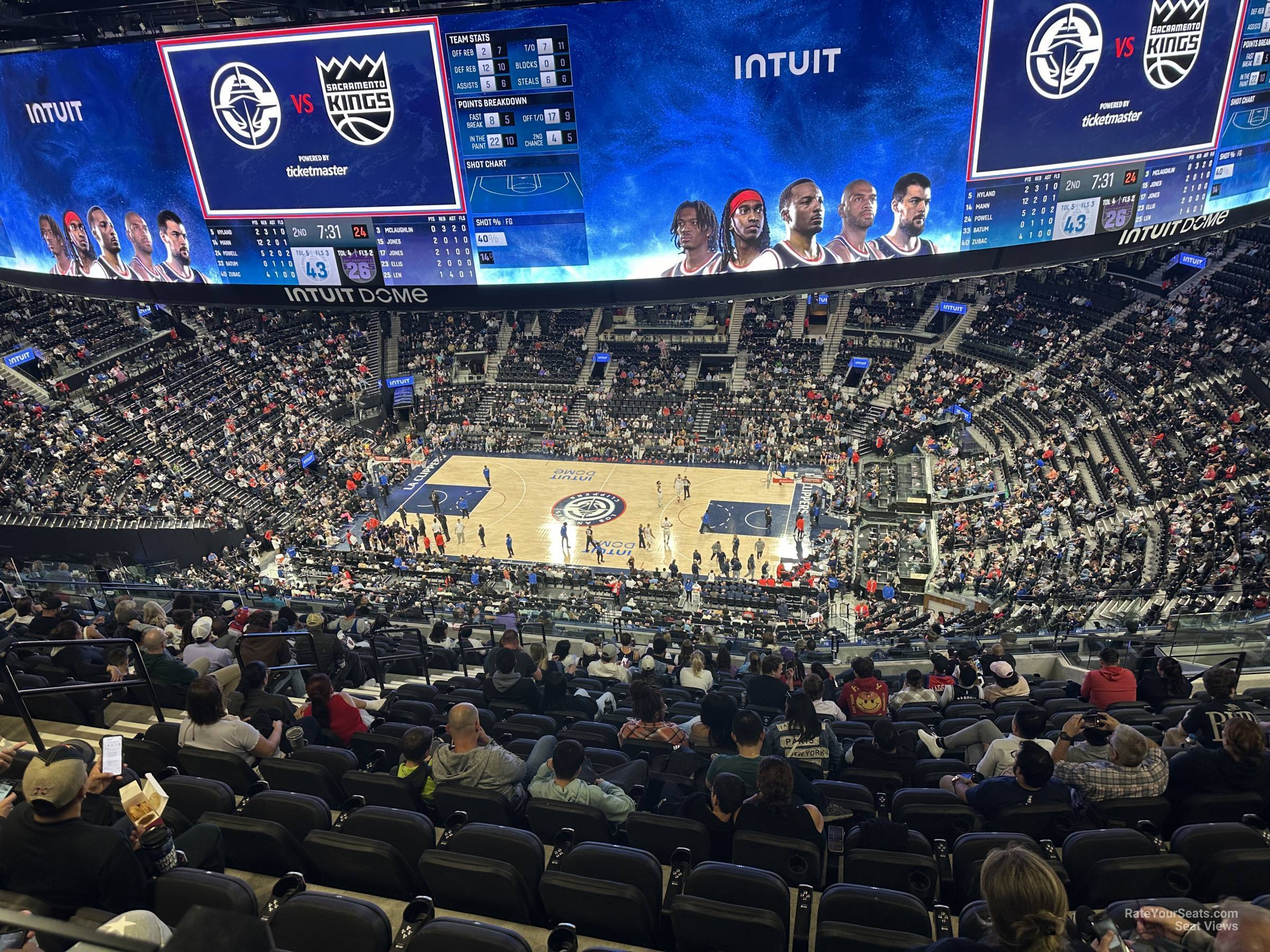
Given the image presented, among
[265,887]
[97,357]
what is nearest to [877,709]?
[265,887]

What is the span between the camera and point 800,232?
21.4 metres

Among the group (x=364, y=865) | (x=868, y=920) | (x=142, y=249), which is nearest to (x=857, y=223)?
(x=142, y=249)

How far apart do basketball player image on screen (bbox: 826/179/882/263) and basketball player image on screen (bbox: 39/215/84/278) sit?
20550 millimetres

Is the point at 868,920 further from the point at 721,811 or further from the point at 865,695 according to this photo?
the point at 865,695

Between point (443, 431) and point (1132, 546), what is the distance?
32113 millimetres

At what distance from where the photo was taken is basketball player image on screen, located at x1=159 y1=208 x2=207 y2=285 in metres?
21.4

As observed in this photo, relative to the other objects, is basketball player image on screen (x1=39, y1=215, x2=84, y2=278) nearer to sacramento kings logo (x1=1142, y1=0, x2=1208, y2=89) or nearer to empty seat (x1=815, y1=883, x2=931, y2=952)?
empty seat (x1=815, y1=883, x2=931, y2=952)

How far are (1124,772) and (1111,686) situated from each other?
14.2 ft

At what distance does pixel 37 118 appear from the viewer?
21000mm

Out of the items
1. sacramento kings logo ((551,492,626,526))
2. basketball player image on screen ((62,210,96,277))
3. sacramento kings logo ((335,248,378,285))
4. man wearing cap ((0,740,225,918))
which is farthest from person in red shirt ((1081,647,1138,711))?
sacramento kings logo ((551,492,626,526))

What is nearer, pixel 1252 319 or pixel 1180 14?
pixel 1180 14

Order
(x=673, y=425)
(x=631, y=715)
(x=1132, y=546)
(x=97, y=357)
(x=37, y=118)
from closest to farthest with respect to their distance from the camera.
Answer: (x=631, y=715)
(x=37, y=118)
(x=1132, y=546)
(x=97, y=357)
(x=673, y=425)

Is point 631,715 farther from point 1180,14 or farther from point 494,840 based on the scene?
point 1180,14

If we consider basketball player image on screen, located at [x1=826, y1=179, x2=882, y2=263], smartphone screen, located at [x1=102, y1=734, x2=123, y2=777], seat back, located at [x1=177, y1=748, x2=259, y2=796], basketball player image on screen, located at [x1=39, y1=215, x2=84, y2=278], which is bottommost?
→ seat back, located at [x1=177, y1=748, x2=259, y2=796]
